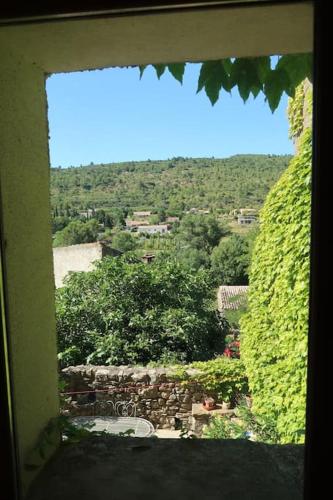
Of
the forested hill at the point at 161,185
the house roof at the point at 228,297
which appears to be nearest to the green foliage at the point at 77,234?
the forested hill at the point at 161,185

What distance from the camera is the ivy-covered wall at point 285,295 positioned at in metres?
3.00

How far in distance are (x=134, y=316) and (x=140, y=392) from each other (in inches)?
106

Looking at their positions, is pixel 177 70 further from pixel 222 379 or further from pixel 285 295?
pixel 222 379

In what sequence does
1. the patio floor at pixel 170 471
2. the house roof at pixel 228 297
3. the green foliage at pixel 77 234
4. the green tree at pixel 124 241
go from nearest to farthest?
1. the patio floor at pixel 170 471
2. the house roof at pixel 228 297
3. the green tree at pixel 124 241
4. the green foliage at pixel 77 234

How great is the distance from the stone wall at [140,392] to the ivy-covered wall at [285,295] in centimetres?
213

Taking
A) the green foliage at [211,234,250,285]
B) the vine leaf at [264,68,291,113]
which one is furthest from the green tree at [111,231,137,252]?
the vine leaf at [264,68,291,113]

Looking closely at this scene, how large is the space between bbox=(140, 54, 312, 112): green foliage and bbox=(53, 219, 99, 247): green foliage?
1425cm

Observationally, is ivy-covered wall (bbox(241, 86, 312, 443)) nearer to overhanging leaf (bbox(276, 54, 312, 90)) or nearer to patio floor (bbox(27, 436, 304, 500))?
patio floor (bbox(27, 436, 304, 500))

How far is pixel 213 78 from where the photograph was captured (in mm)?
1153

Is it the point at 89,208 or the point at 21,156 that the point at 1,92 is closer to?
the point at 21,156

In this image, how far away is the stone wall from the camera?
6.37 m

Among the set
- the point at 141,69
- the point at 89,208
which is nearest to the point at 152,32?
the point at 141,69

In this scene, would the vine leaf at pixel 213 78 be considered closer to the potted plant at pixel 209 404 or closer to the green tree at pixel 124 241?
the potted plant at pixel 209 404

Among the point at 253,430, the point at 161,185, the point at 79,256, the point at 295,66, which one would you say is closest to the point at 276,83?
the point at 295,66
